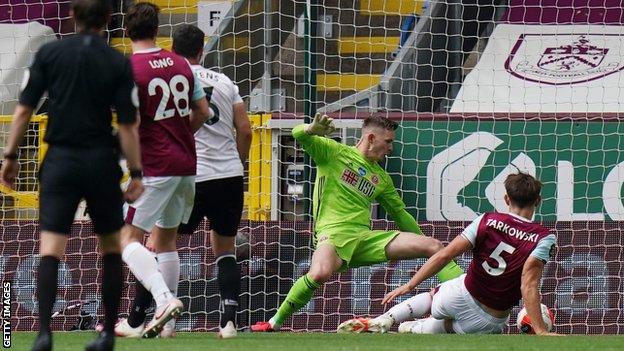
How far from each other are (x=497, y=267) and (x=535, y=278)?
1.03 ft

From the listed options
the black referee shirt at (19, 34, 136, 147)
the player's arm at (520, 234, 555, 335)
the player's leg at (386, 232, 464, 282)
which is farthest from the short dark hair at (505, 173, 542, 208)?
the black referee shirt at (19, 34, 136, 147)

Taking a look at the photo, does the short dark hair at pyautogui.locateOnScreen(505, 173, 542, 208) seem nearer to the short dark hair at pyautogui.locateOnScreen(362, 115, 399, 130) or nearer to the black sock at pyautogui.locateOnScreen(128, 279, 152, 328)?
the short dark hair at pyautogui.locateOnScreen(362, 115, 399, 130)

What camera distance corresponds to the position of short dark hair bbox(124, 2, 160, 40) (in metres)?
7.34

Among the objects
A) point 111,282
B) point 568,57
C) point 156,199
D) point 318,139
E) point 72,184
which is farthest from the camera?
point 568,57

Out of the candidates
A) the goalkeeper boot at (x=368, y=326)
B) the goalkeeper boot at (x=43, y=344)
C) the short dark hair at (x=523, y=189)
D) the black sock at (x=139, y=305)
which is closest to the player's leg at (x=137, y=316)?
the black sock at (x=139, y=305)

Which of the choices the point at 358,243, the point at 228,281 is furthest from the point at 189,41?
the point at 358,243

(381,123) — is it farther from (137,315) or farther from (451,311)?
(137,315)

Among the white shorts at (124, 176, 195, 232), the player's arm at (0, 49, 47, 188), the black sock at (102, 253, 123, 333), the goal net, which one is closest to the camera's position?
the player's arm at (0, 49, 47, 188)

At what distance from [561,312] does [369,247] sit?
5.99 ft

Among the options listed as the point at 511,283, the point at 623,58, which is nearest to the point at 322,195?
the point at 511,283

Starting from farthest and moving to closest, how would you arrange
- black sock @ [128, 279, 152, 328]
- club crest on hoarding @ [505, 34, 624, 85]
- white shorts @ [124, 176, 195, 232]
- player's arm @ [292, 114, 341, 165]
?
1. club crest on hoarding @ [505, 34, 624, 85]
2. player's arm @ [292, 114, 341, 165]
3. black sock @ [128, 279, 152, 328]
4. white shorts @ [124, 176, 195, 232]

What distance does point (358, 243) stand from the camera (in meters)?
9.26

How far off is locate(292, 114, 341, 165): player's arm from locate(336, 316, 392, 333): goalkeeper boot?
3.64ft

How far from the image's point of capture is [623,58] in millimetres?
13062
